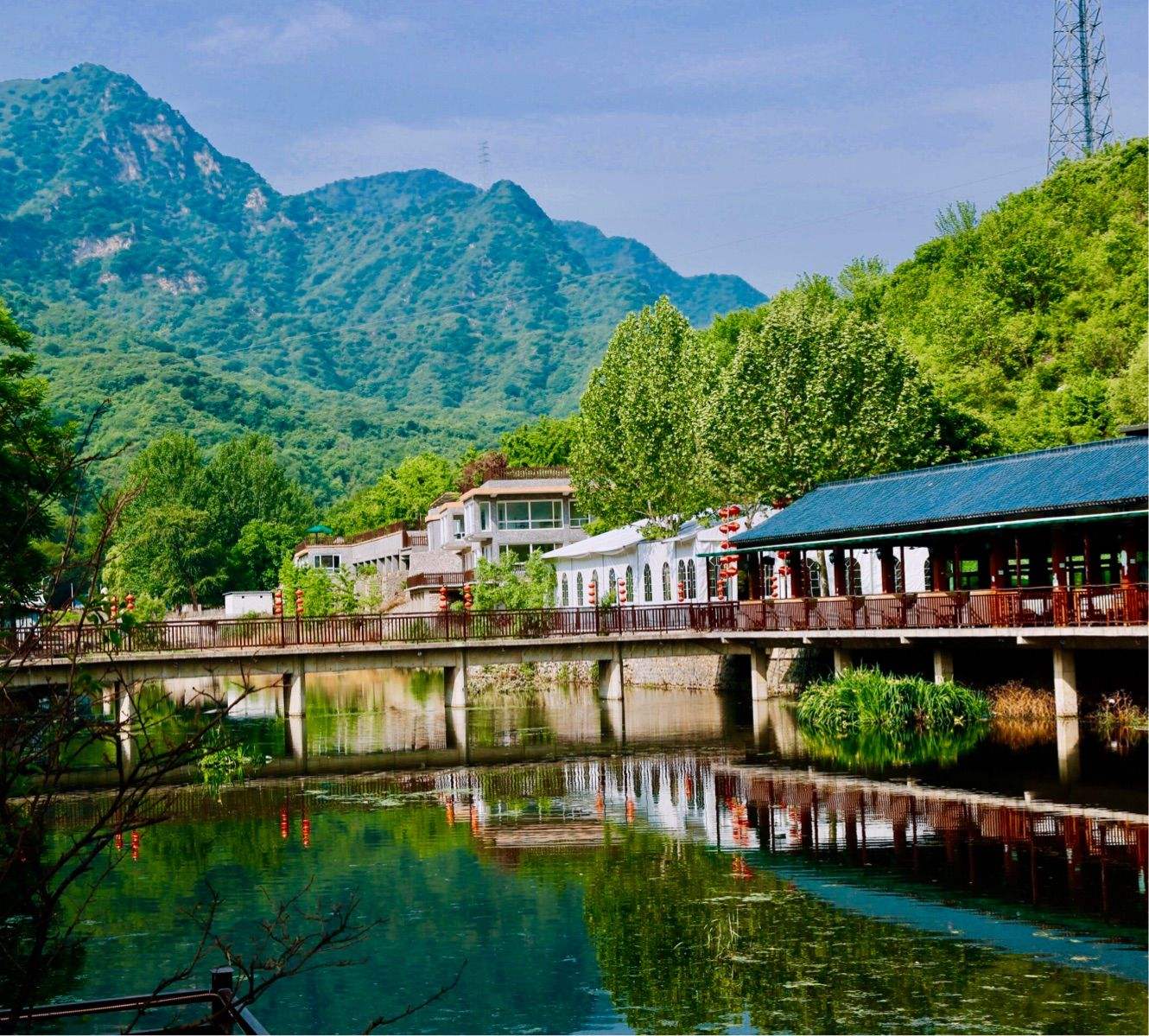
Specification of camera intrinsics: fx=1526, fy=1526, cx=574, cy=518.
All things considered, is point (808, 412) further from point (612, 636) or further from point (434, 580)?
point (434, 580)

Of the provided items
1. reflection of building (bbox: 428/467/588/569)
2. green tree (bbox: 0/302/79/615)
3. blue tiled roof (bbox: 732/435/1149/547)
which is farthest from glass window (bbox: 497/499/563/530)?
green tree (bbox: 0/302/79/615)

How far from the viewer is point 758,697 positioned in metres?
42.4

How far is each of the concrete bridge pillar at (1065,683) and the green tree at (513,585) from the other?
2441 cm

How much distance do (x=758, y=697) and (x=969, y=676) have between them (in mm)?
6522

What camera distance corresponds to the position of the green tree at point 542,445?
98062 mm

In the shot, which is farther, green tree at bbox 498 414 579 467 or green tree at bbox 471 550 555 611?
green tree at bbox 498 414 579 467

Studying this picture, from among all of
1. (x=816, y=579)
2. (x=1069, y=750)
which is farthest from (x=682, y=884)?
(x=816, y=579)

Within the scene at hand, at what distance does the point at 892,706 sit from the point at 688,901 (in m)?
18.6

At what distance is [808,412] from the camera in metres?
48.6

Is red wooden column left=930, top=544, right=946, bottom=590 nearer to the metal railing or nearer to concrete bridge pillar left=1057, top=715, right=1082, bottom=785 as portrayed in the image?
concrete bridge pillar left=1057, top=715, right=1082, bottom=785

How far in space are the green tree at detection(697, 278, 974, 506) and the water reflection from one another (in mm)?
20688

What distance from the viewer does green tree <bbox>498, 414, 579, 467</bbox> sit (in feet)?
322

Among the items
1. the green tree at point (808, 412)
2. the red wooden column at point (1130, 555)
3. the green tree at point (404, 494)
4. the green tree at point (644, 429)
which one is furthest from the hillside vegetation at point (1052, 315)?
the green tree at point (404, 494)

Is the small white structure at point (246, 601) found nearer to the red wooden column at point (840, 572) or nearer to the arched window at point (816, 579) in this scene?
the arched window at point (816, 579)
